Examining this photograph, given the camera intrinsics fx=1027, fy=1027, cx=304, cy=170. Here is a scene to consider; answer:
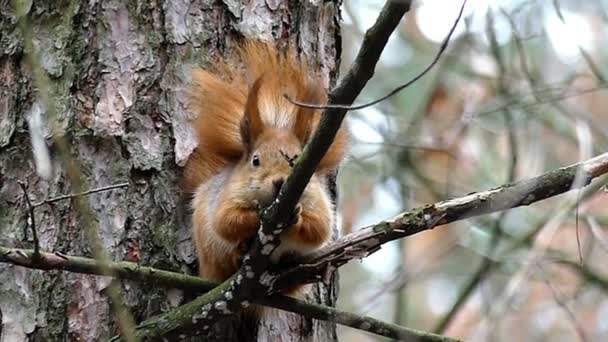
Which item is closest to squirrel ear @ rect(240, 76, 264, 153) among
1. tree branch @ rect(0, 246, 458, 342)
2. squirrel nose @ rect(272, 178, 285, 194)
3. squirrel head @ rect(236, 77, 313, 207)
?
squirrel head @ rect(236, 77, 313, 207)

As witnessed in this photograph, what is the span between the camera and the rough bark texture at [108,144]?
1812mm

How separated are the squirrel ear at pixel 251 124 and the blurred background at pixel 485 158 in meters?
0.69

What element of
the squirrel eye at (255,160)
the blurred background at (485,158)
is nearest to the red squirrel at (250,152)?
the squirrel eye at (255,160)

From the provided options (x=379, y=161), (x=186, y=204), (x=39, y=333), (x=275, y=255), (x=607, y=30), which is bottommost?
(x=39, y=333)

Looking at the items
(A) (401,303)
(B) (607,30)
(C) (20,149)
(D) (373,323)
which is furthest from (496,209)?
(B) (607,30)

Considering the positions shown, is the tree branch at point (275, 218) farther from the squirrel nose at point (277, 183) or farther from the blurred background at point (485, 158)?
the blurred background at point (485, 158)

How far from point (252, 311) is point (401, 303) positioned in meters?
1.12

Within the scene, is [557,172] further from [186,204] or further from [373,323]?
[186,204]

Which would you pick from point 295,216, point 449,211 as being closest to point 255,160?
point 295,216

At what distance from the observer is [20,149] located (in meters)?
1.90

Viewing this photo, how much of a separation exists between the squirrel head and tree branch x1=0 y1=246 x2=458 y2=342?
0.53 ft

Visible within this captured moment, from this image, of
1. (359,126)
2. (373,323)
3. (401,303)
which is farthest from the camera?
(359,126)

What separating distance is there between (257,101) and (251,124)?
54 mm

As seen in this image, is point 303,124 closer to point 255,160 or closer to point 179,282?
point 255,160
